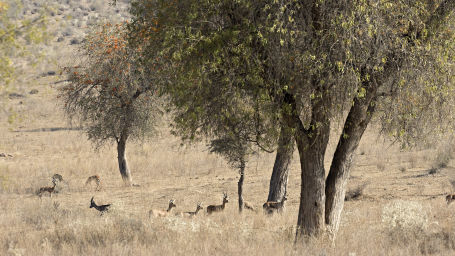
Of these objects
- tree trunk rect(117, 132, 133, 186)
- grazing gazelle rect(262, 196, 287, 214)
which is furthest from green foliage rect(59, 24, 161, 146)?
grazing gazelle rect(262, 196, 287, 214)

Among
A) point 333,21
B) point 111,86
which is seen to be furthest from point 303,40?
point 111,86

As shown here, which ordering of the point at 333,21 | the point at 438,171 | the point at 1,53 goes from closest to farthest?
the point at 1,53
the point at 333,21
the point at 438,171

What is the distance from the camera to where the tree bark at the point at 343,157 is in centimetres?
905

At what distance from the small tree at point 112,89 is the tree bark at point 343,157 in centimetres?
1102

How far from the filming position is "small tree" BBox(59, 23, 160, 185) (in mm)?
19609

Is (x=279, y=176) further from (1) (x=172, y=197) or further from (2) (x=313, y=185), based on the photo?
(1) (x=172, y=197)

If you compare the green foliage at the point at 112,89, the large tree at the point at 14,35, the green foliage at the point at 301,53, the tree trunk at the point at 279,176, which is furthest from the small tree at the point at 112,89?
the large tree at the point at 14,35

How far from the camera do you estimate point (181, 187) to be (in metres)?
22.2

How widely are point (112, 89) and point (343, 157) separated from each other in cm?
1359

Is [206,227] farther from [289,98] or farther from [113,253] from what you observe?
[289,98]

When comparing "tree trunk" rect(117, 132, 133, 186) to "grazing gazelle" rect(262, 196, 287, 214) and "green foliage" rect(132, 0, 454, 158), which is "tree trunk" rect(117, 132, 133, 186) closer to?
"grazing gazelle" rect(262, 196, 287, 214)

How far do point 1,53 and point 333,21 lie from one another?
4.76 meters

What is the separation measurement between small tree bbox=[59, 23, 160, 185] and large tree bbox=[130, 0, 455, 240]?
35.4 ft

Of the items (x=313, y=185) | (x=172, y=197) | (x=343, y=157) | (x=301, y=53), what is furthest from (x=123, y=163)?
(x=301, y=53)
